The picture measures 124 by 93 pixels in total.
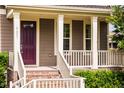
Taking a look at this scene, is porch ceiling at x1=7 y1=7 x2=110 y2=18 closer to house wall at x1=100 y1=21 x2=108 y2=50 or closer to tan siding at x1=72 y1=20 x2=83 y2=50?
tan siding at x1=72 y1=20 x2=83 y2=50

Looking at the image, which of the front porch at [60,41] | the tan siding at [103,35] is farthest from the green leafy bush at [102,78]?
the tan siding at [103,35]

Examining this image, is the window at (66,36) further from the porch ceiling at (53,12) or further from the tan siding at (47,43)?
the porch ceiling at (53,12)

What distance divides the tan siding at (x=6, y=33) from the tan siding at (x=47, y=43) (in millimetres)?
1598

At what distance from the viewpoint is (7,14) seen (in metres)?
13.0

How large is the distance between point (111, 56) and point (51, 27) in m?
3.52

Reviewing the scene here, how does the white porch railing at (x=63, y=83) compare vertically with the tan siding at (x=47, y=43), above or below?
below

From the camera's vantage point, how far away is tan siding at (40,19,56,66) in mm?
13734

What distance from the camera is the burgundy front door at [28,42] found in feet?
44.4

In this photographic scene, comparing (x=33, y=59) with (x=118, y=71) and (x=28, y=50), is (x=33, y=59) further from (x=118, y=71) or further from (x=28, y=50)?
(x=118, y=71)

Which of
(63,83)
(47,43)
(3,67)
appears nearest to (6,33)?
(47,43)

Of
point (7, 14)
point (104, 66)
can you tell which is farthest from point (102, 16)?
point (7, 14)

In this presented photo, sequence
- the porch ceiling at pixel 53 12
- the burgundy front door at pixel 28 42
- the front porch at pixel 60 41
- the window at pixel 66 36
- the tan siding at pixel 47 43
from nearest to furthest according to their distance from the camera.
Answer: the porch ceiling at pixel 53 12, the front porch at pixel 60 41, the burgundy front door at pixel 28 42, the tan siding at pixel 47 43, the window at pixel 66 36

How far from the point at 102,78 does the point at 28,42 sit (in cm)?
441

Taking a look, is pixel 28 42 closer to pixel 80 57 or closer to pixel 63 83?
pixel 80 57
